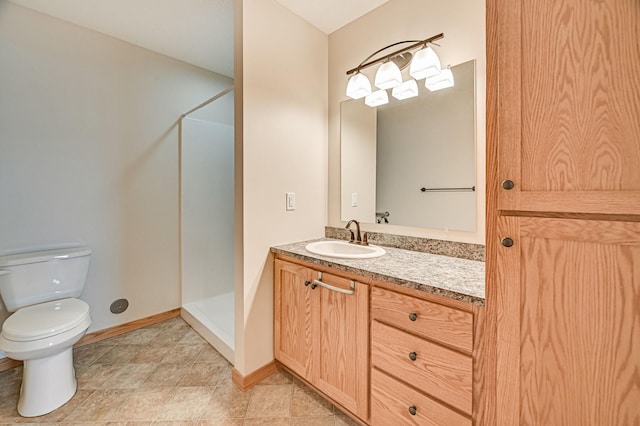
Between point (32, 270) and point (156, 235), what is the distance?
834mm

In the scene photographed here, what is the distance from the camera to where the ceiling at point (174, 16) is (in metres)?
1.80

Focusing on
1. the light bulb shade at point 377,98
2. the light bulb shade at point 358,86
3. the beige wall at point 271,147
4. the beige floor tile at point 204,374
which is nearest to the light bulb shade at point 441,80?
the light bulb shade at point 377,98

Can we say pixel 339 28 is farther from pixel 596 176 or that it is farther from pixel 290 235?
pixel 596 176

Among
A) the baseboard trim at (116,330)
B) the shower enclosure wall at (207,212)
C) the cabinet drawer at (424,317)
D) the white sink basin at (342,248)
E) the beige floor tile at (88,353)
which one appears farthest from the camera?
the shower enclosure wall at (207,212)

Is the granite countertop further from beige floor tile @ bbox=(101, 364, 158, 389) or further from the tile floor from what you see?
beige floor tile @ bbox=(101, 364, 158, 389)

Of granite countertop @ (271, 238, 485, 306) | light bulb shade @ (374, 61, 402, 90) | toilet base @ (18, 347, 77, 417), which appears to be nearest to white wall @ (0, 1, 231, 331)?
Answer: toilet base @ (18, 347, 77, 417)

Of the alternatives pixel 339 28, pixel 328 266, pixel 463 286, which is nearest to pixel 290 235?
pixel 328 266

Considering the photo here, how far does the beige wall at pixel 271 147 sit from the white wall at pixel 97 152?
130 centimetres

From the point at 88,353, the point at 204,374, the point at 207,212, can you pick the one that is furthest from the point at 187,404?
the point at 207,212

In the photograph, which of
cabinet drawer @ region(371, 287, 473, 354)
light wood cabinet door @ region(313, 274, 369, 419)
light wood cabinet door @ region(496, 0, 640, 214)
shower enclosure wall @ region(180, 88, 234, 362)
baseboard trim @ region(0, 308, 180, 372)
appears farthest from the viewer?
shower enclosure wall @ region(180, 88, 234, 362)

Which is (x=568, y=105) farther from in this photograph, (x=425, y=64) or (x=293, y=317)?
(x=293, y=317)

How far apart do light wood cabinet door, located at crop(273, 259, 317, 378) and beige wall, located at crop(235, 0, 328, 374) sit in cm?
8

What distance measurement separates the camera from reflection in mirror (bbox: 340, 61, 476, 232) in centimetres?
145

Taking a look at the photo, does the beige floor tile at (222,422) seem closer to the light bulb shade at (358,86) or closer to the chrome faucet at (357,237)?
the chrome faucet at (357,237)
